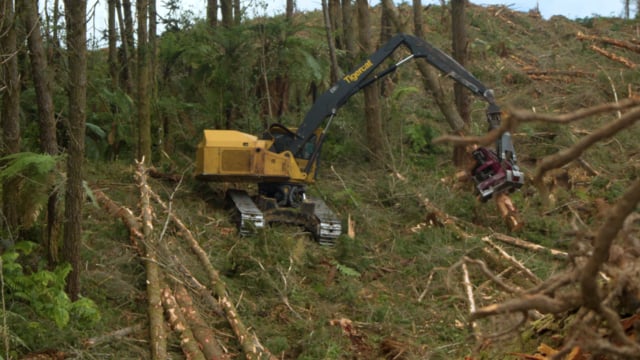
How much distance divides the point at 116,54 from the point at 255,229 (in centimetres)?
841

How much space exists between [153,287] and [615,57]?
638 inches

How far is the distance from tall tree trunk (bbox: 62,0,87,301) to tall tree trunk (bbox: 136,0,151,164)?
567cm

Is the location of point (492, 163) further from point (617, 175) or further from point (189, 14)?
point (189, 14)

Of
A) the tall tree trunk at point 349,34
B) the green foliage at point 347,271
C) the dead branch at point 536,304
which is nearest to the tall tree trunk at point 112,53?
the tall tree trunk at point 349,34

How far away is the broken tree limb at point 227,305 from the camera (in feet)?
25.9

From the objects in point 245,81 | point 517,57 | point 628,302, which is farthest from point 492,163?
point 517,57

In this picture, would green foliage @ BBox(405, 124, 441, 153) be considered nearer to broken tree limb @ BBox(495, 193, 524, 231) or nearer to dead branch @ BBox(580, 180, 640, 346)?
broken tree limb @ BBox(495, 193, 524, 231)

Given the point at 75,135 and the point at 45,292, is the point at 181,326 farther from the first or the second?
the point at 75,135

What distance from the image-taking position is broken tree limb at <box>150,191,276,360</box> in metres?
7.89

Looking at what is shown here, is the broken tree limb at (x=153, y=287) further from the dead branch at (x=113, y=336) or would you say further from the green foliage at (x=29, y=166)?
the green foliage at (x=29, y=166)

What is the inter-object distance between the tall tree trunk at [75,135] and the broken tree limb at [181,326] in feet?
3.03

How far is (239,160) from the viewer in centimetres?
1284

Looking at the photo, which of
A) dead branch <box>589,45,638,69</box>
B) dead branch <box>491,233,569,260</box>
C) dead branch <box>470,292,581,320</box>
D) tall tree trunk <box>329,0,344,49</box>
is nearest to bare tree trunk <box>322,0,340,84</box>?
tall tree trunk <box>329,0,344,49</box>

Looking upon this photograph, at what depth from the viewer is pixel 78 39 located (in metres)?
7.56
